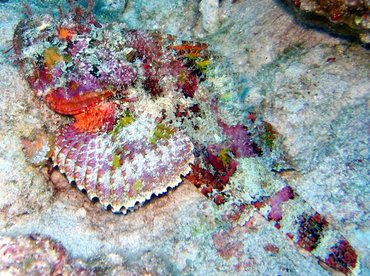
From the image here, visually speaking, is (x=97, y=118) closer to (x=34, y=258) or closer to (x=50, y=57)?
(x=50, y=57)

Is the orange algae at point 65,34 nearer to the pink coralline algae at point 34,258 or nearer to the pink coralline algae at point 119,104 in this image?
the pink coralline algae at point 119,104

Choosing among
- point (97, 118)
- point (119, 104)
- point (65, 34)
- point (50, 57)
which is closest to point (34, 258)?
point (97, 118)

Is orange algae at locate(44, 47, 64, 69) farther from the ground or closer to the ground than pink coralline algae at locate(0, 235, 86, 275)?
farther from the ground

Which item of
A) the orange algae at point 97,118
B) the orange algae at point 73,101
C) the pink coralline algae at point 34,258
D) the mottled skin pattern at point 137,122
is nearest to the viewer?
the pink coralline algae at point 34,258

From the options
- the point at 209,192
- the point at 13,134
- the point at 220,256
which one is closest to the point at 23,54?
the point at 13,134

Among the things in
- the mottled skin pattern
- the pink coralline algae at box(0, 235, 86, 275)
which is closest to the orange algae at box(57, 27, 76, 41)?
the mottled skin pattern

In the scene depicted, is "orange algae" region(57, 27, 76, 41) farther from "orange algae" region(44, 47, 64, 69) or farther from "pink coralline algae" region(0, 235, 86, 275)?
"pink coralline algae" region(0, 235, 86, 275)

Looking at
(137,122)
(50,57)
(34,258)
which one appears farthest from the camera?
(137,122)

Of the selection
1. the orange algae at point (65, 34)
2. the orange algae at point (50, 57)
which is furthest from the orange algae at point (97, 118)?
the orange algae at point (65, 34)

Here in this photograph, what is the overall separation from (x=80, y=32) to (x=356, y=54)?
330 cm

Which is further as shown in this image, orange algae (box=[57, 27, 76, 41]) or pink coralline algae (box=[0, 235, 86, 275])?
orange algae (box=[57, 27, 76, 41])

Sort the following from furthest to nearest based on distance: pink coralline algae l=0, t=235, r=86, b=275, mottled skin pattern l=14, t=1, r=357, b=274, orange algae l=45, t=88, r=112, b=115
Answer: orange algae l=45, t=88, r=112, b=115 < mottled skin pattern l=14, t=1, r=357, b=274 < pink coralline algae l=0, t=235, r=86, b=275

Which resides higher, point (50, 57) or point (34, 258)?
point (50, 57)

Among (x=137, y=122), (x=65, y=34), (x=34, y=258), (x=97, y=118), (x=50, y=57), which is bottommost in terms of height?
(x=34, y=258)
